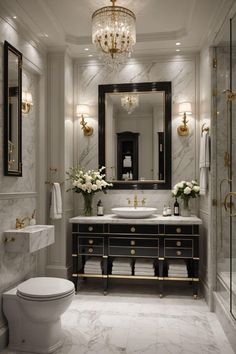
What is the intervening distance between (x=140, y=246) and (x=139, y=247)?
0.02m

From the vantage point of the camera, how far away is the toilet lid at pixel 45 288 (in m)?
2.44

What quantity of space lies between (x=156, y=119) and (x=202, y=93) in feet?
2.06

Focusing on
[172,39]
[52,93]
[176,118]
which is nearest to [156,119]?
[176,118]

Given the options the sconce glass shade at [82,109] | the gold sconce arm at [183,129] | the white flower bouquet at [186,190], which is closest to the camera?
the white flower bouquet at [186,190]

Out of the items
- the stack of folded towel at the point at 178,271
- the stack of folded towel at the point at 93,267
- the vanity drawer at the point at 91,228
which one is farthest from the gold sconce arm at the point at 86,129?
Answer: the stack of folded towel at the point at 178,271

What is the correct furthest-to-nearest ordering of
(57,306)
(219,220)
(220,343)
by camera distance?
(219,220) → (220,343) → (57,306)

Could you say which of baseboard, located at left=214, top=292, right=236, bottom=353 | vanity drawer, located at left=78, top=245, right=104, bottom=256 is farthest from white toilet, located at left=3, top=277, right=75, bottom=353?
baseboard, located at left=214, top=292, right=236, bottom=353

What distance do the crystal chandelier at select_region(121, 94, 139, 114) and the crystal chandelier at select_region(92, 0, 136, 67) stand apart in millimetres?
1172

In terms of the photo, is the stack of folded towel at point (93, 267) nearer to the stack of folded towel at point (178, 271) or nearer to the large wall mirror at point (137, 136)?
the stack of folded towel at point (178, 271)

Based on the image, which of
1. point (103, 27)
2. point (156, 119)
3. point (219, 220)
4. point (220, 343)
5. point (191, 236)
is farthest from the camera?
point (156, 119)

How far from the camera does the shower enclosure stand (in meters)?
2.98

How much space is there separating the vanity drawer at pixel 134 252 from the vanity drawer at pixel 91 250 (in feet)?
0.38

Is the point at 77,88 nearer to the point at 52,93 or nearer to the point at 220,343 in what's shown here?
the point at 52,93

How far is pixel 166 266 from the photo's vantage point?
3.76 m
